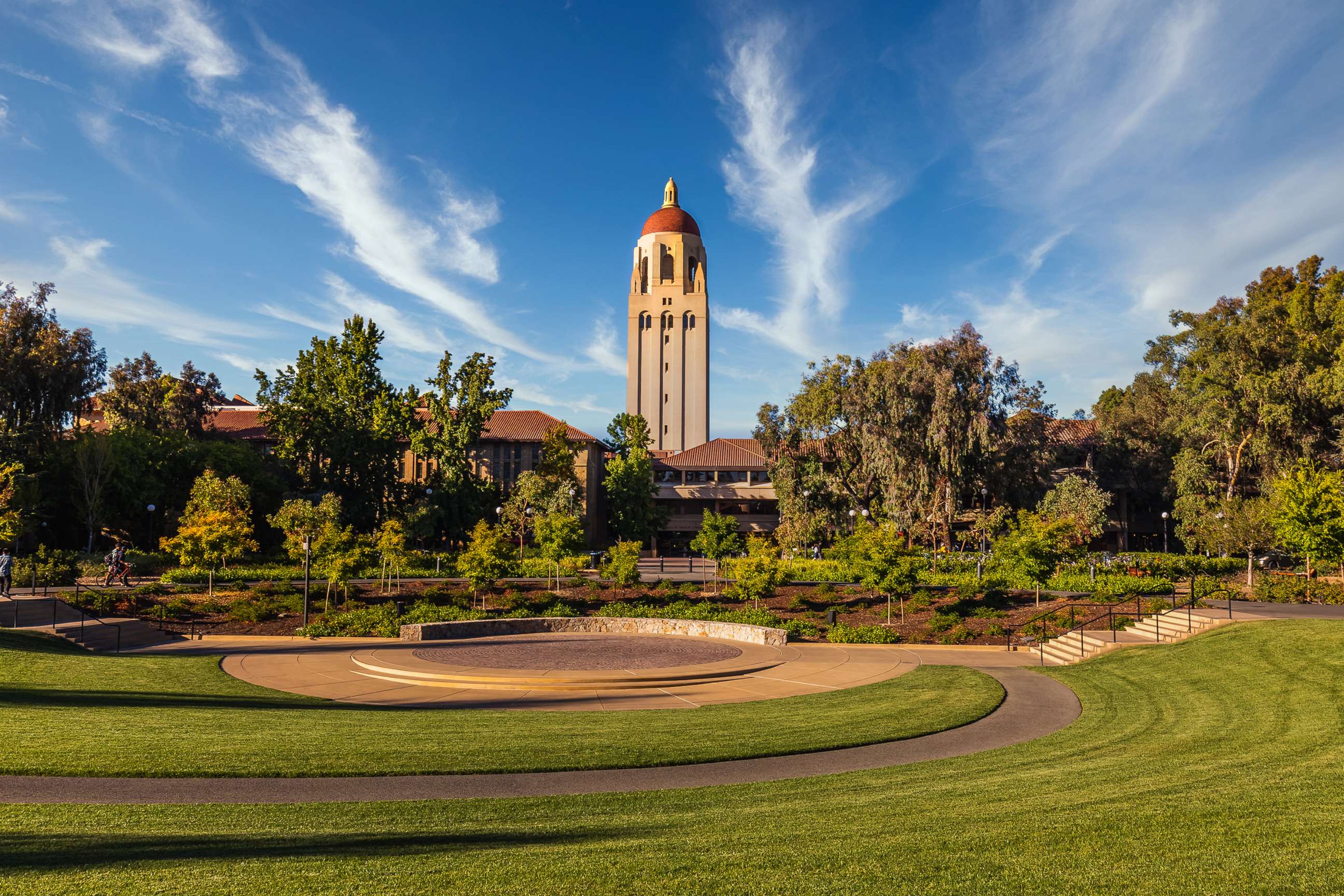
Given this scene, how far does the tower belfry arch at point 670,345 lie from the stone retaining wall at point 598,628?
6685cm

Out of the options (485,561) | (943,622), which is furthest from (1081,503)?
(485,561)

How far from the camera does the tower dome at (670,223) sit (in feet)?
322

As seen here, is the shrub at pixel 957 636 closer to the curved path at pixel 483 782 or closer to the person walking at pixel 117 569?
the curved path at pixel 483 782

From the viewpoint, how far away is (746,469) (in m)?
67.4

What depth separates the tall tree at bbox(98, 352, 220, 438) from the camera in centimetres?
5575

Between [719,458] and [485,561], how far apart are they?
43071mm

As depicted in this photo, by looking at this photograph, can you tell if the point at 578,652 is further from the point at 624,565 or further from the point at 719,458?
the point at 719,458

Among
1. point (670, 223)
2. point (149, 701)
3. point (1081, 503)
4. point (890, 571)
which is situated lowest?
point (149, 701)

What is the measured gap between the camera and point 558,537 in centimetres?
2941

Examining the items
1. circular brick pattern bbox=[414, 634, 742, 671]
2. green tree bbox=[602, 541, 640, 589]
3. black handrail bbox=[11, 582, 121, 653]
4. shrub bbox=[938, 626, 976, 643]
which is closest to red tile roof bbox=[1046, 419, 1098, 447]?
shrub bbox=[938, 626, 976, 643]

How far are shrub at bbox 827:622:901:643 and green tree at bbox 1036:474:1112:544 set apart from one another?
75.8 feet

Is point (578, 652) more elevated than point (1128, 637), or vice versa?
point (1128, 637)

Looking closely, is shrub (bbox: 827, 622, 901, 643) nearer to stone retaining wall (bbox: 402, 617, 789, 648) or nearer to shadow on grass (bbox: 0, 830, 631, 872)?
stone retaining wall (bbox: 402, 617, 789, 648)

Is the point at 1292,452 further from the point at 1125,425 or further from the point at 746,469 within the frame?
the point at 746,469
